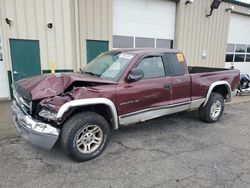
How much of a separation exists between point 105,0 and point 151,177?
25.2ft

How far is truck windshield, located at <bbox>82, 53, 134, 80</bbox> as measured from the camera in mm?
3846

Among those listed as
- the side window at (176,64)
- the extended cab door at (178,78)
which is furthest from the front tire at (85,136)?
the side window at (176,64)

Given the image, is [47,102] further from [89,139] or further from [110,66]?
[110,66]

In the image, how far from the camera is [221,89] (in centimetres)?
562

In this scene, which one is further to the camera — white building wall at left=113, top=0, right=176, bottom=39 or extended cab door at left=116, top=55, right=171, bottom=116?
white building wall at left=113, top=0, right=176, bottom=39

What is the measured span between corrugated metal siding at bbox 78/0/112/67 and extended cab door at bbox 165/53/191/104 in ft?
15.9

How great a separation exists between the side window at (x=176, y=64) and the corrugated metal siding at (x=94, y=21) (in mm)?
4843

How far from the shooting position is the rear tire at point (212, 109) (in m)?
5.20

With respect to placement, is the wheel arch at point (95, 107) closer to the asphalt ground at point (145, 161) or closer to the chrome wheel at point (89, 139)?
the chrome wheel at point (89, 139)

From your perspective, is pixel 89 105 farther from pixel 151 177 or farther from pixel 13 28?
pixel 13 28

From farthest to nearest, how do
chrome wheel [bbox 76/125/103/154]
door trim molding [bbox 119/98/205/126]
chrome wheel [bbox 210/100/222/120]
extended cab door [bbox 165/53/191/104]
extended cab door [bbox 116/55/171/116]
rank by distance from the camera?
chrome wheel [bbox 210/100/222/120] < extended cab door [bbox 165/53/191/104] < door trim molding [bbox 119/98/205/126] < extended cab door [bbox 116/55/171/116] < chrome wheel [bbox 76/125/103/154]

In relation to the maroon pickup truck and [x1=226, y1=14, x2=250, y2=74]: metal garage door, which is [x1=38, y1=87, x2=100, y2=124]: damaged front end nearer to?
the maroon pickup truck

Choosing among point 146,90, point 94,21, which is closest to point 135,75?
point 146,90

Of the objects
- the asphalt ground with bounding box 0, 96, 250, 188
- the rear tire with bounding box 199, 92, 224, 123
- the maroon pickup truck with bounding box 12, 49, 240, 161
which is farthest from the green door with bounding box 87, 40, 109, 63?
the rear tire with bounding box 199, 92, 224, 123
